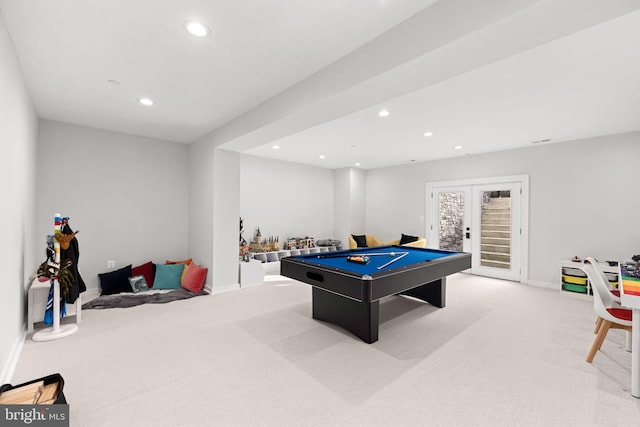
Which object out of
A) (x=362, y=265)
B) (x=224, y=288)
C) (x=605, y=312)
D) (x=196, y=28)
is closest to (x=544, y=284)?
(x=605, y=312)

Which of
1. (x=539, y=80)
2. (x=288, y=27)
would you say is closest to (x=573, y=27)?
(x=539, y=80)

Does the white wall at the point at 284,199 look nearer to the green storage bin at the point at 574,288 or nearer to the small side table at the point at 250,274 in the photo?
the small side table at the point at 250,274

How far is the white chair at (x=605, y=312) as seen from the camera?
7.82ft

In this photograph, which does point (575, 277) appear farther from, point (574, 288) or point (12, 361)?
point (12, 361)

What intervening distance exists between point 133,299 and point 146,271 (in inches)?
28.4

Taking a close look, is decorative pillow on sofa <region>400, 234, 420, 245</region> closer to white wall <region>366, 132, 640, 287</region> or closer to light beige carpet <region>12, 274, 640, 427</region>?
white wall <region>366, 132, 640, 287</region>

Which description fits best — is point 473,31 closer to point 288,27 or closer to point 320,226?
point 288,27

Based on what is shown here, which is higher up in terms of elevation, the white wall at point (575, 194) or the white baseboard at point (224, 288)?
the white wall at point (575, 194)

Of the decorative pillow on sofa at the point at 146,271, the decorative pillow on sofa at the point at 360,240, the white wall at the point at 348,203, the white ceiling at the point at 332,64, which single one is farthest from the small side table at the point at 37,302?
the white wall at the point at 348,203

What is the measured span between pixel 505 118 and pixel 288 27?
3.25 metres

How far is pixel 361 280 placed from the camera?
246 cm

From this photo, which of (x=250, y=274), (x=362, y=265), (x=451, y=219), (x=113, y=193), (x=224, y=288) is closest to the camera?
(x=362, y=265)

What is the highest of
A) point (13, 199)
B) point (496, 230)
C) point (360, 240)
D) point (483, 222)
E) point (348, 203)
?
point (348, 203)

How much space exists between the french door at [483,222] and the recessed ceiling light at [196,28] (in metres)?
5.81
